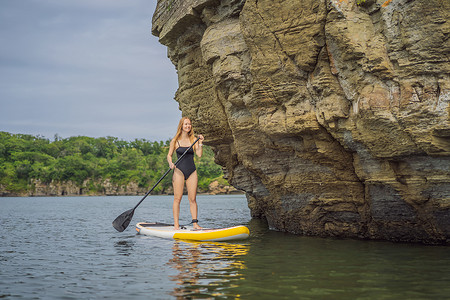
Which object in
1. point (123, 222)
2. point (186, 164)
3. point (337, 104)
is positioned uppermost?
point (337, 104)

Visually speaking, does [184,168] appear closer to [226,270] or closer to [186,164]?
[186,164]

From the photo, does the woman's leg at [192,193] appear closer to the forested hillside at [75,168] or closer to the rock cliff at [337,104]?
the rock cliff at [337,104]

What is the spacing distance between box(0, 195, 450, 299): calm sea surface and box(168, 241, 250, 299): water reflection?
0.01 meters

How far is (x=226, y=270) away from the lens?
6.81 m

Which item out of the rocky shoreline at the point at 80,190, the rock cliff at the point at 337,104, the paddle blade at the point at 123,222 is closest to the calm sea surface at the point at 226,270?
the rock cliff at the point at 337,104

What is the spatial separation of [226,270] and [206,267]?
41 cm

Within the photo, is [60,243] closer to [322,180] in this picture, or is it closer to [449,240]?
[322,180]

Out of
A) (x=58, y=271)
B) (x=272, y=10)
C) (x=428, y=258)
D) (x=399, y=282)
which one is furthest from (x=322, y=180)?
(x=58, y=271)

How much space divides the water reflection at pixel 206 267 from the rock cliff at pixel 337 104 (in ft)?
9.69

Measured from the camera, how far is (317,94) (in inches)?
395

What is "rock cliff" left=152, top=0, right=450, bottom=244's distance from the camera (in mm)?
8297

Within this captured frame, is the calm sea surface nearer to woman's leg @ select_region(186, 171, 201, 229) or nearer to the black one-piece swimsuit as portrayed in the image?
woman's leg @ select_region(186, 171, 201, 229)

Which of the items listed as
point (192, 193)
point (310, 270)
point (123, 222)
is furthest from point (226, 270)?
point (123, 222)

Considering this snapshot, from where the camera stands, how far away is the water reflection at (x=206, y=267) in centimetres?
555
